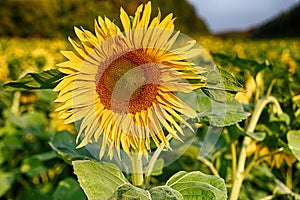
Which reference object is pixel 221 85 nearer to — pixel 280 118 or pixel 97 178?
pixel 97 178

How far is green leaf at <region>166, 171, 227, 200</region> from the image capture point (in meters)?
0.82

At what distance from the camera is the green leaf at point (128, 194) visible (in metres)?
0.77

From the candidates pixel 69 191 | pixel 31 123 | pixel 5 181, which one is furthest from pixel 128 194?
pixel 31 123

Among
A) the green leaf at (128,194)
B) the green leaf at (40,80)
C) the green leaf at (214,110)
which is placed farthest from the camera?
the green leaf at (214,110)

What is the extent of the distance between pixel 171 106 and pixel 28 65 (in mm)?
1991

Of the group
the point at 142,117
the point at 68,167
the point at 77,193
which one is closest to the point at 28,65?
the point at 68,167

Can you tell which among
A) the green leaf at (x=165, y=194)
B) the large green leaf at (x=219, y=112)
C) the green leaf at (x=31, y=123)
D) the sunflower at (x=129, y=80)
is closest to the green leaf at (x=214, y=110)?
the large green leaf at (x=219, y=112)

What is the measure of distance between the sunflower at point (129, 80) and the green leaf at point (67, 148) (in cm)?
18

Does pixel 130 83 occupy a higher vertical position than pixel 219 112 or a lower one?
higher

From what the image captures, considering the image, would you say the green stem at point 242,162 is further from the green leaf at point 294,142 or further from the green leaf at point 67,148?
the green leaf at point 67,148

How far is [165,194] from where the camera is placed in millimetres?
788

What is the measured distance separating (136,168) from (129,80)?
169 mm

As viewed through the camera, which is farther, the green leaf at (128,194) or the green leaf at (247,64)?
the green leaf at (247,64)

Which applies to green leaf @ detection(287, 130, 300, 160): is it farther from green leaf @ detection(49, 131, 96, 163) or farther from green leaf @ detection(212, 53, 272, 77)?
green leaf @ detection(49, 131, 96, 163)
